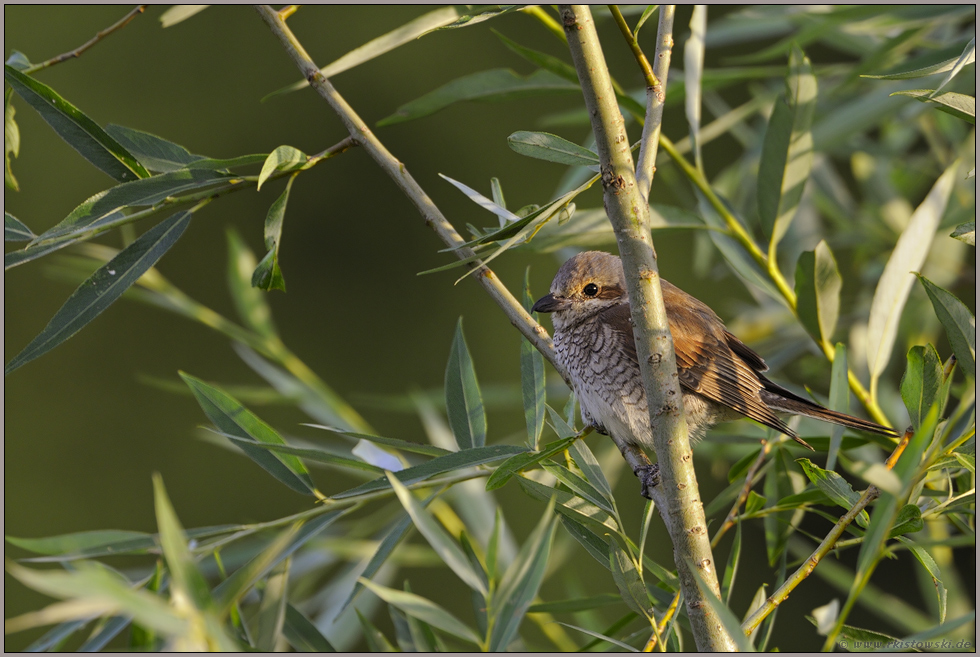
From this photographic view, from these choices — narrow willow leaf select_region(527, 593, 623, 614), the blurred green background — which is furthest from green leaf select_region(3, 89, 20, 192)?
the blurred green background

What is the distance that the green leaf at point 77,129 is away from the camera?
2.83 ft

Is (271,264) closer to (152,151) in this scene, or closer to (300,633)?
(152,151)

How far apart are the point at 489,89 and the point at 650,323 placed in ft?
2.21

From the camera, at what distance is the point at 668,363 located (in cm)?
75

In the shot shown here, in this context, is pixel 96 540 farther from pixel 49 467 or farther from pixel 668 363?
pixel 49 467

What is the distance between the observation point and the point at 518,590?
77 cm

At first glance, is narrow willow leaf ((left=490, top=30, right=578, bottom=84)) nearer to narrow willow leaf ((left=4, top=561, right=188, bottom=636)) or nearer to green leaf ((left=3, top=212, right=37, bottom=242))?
green leaf ((left=3, top=212, right=37, bottom=242))

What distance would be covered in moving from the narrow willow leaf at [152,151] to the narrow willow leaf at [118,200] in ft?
0.15

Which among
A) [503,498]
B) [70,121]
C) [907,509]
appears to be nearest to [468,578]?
[907,509]

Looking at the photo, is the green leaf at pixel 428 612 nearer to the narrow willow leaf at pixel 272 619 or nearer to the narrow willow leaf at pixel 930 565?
the narrow willow leaf at pixel 272 619

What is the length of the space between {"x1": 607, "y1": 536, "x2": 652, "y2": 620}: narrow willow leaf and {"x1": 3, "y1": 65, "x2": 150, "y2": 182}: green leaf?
72 cm

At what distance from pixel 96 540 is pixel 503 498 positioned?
5.33 metres

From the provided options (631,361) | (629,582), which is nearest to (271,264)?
(629,582)

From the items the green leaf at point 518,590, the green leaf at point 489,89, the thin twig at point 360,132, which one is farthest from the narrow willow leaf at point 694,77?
the green leaf at point 518,590
